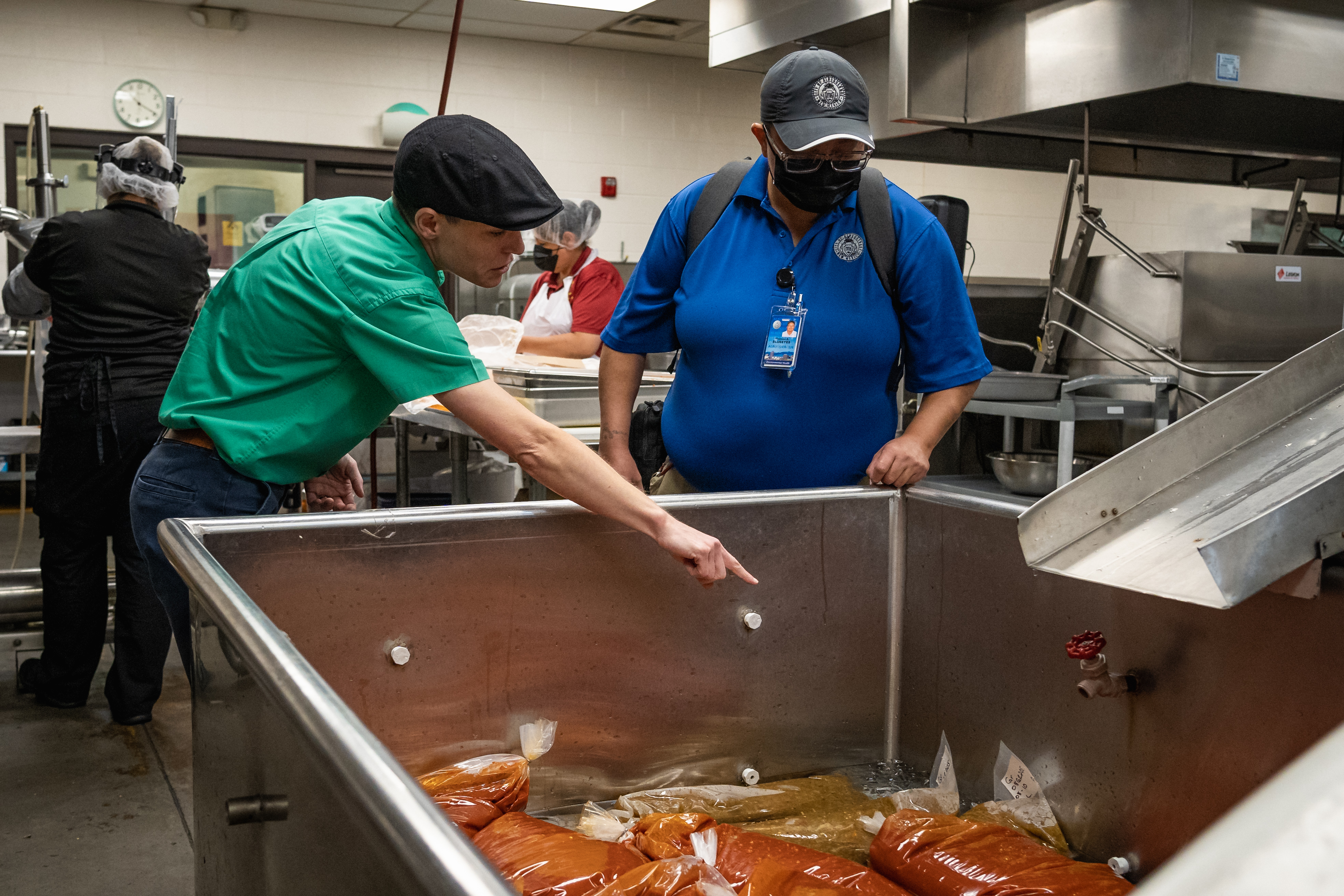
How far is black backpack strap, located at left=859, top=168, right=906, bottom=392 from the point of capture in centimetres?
155

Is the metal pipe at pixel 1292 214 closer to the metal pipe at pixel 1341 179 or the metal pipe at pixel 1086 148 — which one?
the metal pipe at pixel 1341 179

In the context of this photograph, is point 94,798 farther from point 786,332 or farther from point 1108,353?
point 1108,353

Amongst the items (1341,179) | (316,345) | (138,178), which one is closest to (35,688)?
(138,178)

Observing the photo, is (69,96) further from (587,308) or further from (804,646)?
(804,646)

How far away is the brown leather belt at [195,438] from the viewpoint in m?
1.43

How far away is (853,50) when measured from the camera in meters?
3.93

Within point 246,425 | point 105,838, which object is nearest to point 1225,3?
point 246,425

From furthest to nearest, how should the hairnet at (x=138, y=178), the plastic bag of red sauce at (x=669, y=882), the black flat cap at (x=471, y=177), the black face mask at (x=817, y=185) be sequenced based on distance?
1. the hairnet at (x=138, y=178)
2. the black face mask at (x=817, y=185)
3. the black flat cap at (x=471, y=177)
4. the plastic bag of red sauce at (x=669, y=882)

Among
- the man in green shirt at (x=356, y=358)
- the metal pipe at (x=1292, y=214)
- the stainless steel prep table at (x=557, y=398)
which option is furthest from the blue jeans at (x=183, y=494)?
the metal pipe at (x=1292, y=214)

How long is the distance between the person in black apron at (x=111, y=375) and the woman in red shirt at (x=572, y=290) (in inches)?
45.2

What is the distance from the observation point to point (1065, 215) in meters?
3.47

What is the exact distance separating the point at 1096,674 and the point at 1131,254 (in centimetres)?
252

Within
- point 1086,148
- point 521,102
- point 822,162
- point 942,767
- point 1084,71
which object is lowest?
point 942,767

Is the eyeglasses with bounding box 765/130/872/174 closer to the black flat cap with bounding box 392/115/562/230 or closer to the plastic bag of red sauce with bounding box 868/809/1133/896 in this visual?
the black flat cap with bounding box 392/115/562/230
